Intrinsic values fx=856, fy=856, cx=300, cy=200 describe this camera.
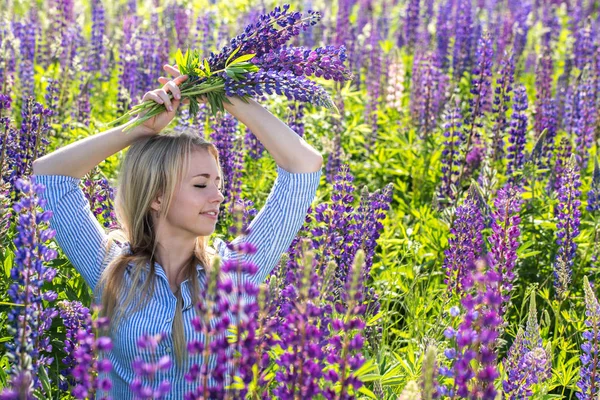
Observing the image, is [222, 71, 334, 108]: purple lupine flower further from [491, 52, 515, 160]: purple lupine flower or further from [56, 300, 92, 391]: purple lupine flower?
[491, 52, 515, 160]: purple lupine flower

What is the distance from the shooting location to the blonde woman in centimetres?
310

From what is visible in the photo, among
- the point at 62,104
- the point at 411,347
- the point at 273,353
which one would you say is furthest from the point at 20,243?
the point at 62,104

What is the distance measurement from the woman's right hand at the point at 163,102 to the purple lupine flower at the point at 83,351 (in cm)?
76

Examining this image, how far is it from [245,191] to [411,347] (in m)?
2.09

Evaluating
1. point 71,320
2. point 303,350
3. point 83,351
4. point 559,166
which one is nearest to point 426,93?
point 559,166

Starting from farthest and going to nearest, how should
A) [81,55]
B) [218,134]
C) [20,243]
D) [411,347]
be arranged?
[81,55] → [218,134] → [411,347] → [20,243]

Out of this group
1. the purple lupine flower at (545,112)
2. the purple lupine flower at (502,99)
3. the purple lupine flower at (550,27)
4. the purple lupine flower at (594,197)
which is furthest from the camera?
the purple lupine flower at (550,27)

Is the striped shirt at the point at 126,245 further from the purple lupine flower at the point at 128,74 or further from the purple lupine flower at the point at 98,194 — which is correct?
the purple lupine flower at the point at 128,74

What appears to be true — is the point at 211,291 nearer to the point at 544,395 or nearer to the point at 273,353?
the point at 273,353

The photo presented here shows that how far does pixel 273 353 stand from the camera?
2.88 metres

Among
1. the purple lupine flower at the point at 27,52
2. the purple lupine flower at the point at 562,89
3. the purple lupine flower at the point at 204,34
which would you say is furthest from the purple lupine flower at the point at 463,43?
the purple lupine flower at the point at 27,52

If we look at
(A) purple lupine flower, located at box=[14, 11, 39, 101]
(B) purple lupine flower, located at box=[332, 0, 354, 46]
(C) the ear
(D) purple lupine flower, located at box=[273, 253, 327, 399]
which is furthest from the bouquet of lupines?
(B) purple lupine flower, located at box=[332, 0, 354, 46]

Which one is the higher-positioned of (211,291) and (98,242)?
(211,291)

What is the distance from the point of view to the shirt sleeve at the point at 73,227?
10.7ft
